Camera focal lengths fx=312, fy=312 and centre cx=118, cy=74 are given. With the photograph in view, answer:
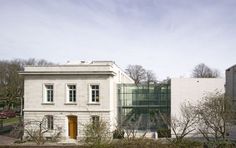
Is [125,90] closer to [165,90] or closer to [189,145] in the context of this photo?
[165,90]

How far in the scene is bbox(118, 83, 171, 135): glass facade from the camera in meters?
37.0

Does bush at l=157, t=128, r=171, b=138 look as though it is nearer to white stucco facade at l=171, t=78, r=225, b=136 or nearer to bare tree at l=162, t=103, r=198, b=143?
bare tree at l=162, t=103, r=198, b=143

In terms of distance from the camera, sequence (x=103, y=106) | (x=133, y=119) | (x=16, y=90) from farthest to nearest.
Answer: (x=16, y=90) < (x=133, y=119) < (x=103, y=106)

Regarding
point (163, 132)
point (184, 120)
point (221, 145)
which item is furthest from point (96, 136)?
point (163, 132)

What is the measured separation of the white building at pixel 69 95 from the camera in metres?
32.9

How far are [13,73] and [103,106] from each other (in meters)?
40.3

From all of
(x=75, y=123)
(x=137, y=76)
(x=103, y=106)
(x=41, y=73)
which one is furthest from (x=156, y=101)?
(x=137, y=76)

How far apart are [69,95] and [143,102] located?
30.1 feet

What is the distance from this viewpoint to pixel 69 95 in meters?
33.5

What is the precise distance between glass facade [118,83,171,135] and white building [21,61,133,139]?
3.97 meters

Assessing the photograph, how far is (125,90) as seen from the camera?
37.5 meters

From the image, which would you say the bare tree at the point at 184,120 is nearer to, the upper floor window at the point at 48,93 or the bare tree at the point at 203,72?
the upper floor window at the point at 48,93

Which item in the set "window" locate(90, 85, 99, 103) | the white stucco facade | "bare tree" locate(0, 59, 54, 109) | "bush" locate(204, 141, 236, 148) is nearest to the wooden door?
"window" locate(90, 85, 99, 103)

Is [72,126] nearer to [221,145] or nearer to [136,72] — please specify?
[221,145]
